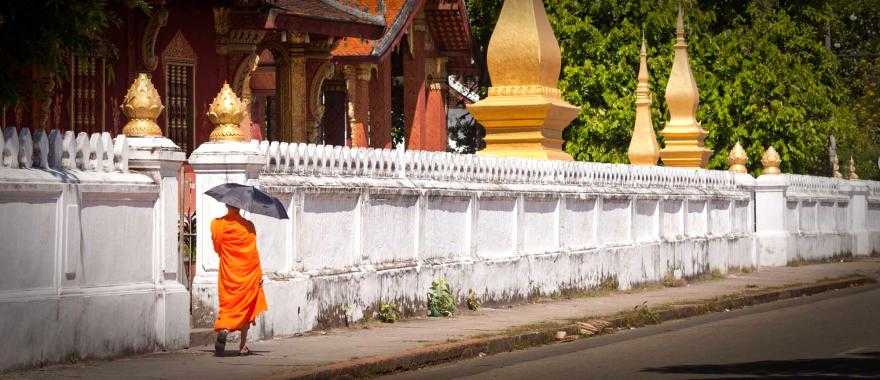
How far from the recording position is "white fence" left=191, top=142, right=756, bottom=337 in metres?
15.3

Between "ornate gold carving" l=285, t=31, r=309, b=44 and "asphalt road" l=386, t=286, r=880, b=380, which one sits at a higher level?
"ornate gold carving" l=285, t=31, r=309, b=44

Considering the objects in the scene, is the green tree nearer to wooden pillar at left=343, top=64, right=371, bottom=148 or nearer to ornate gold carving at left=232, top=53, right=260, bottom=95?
ornate gold carving at left=232, top=53, right=260, bottom=95

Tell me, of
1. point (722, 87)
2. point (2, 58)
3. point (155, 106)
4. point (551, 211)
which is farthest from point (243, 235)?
point (722, 87)

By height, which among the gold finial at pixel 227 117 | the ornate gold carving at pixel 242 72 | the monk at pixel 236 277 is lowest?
the monk at pixel 236 277

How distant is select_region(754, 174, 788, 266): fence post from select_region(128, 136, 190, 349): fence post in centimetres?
1850

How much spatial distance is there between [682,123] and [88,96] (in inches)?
528

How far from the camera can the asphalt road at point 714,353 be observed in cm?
1295

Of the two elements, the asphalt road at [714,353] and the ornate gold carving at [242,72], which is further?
the ornate gold carving at [242,72]

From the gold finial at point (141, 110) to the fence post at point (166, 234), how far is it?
0.24 ft

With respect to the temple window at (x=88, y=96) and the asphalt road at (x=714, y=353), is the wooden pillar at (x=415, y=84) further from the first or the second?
the asphalt road at (x=714, y=353)

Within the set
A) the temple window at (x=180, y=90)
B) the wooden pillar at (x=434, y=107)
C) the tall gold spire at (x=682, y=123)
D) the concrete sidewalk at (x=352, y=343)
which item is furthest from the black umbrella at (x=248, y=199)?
the wooden pillar at (x=434, y=107)

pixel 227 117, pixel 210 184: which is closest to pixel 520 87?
pixel 227 117

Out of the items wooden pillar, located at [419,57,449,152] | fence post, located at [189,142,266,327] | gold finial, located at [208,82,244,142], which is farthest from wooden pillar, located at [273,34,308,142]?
fence post, located at [189,142,266,327]

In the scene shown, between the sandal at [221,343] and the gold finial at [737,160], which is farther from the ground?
the gold finial at [737,160]
